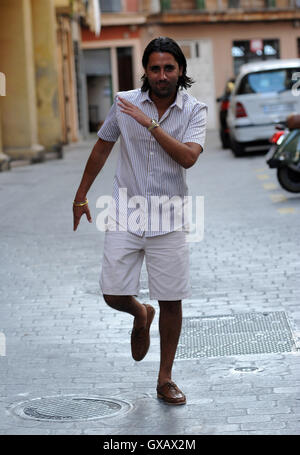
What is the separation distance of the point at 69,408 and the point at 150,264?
2.59 ft

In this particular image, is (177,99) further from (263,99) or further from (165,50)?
(263,99)

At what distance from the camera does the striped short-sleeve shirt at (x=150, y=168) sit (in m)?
5.47

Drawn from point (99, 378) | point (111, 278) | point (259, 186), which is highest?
point (111, 278)

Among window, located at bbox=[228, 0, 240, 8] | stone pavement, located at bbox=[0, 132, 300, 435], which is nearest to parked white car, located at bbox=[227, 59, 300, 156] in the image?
stone pavement, located at bbox=[0, 132, 300, 435]

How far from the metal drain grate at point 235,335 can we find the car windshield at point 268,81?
15.8 meters

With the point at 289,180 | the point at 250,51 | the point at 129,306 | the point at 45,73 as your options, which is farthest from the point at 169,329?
the point at 250,51

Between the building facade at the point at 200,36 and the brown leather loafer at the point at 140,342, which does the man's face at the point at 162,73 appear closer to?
the brown leather loafer at the point at 140,342

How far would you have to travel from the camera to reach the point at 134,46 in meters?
48.8
